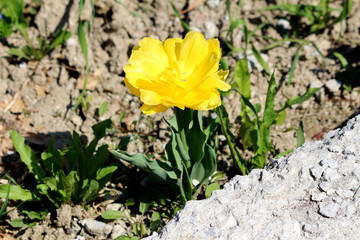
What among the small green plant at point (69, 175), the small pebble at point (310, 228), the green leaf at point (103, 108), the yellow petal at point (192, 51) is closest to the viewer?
the small pebble at point (310, 228)

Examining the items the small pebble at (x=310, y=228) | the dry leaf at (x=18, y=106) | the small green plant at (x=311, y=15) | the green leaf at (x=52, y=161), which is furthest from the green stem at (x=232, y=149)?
the dry leaf at (x=18, y=106)

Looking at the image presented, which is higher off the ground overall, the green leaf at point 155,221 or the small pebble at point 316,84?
the small pebble at point 316,84

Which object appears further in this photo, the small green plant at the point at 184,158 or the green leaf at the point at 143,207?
the green leaf at the point at 143,207

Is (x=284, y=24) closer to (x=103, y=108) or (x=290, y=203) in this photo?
(x=103, y=108)

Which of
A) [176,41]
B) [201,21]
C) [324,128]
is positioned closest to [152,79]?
[176,41]

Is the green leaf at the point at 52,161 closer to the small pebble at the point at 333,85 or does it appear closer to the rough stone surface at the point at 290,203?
the rough stone surface at the point at 290,203

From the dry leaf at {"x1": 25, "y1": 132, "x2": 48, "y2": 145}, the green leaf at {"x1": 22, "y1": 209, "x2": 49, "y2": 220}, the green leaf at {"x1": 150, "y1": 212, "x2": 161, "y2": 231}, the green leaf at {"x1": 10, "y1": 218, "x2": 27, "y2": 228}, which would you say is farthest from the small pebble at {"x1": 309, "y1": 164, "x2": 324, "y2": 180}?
the dry leaf at {"x1": 25, "y1": 132, "x2": 48, "y2": 145}

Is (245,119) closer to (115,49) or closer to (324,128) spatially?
(324,128)

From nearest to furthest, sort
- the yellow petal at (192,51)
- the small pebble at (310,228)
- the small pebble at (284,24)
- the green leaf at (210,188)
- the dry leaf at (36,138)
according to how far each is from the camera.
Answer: the small pebble at (310,228) → the yellow petal at (192,51) → the green leaf at (210,188) → the dry leaf at (36,138) → the small pebble at (284,24)
